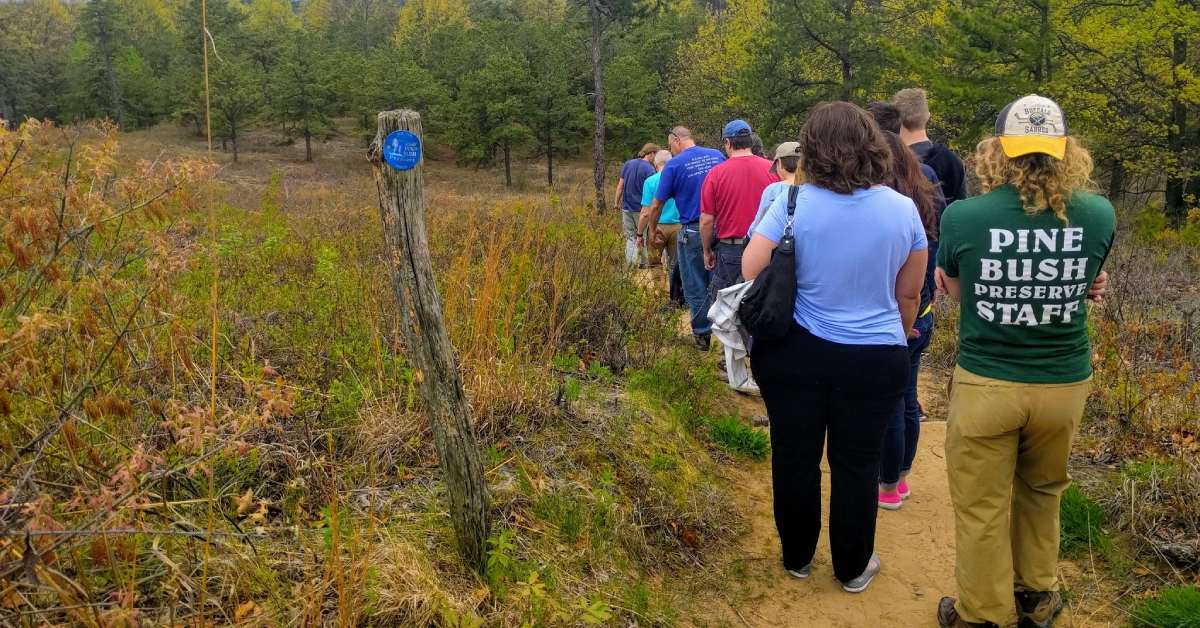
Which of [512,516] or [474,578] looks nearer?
[474,578]

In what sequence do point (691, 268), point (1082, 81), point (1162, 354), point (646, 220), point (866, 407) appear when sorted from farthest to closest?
point (1082, 81) → point (646, 220) → point (691, 268) → point (1162, 354) → point (866, 407)

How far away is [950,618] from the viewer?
295 centimetres

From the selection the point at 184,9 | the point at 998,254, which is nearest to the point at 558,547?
the point at 998,254

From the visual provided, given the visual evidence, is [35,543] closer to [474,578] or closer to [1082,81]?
[474,578]

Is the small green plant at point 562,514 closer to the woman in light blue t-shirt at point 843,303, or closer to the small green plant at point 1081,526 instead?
the woman in light blue t-shirt at point 843,303

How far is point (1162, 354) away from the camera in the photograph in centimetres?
547

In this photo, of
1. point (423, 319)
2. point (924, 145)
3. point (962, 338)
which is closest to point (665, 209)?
point (924, 145)

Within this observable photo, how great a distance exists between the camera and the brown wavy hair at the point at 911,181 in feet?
11.1

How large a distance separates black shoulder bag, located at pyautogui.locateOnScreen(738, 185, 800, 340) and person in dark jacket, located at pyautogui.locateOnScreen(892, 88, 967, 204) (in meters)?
1.55

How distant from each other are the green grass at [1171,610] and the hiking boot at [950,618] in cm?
69

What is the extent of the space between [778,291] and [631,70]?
128 feet

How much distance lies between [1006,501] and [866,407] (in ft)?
1.95

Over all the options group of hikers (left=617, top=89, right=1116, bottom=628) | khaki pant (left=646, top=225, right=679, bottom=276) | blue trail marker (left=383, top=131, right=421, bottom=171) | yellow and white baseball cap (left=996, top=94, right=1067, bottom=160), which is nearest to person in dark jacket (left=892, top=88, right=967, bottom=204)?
group of hikers (left=617, top=89, right=1116, bottom=628)

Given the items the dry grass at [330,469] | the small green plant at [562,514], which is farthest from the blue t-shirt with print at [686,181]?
the small green plant at [562,514]
